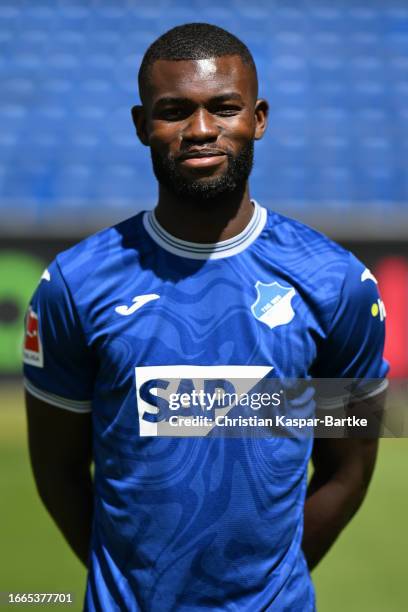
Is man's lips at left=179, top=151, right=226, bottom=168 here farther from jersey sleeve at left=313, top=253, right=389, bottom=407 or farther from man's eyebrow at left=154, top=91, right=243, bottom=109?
jersey sleeve at left=313, top=253, right=389, bottom=407

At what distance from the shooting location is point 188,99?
1.78 metres

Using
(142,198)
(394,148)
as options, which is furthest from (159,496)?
(394,148)

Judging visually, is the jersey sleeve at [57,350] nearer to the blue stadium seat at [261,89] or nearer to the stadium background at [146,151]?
the stadium background at [146,151]

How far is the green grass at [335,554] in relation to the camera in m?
3.95

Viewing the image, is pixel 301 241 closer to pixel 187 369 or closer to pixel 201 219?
pixel 201 219

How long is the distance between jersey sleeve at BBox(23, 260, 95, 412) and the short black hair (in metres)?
0.47

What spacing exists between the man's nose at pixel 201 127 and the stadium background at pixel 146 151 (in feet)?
12.5

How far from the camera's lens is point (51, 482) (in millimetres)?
2111

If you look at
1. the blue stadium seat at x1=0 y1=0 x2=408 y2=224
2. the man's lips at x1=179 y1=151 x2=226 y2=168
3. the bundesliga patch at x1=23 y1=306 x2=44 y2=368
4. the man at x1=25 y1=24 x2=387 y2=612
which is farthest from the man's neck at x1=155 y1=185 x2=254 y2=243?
the blue stadium seat at x1=0 y1=0 x2=408 y2=224

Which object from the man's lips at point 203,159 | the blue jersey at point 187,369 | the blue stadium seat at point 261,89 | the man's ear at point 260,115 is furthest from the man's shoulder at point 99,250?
the blue stadium seat at point 261,89

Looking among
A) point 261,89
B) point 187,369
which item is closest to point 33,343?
point 187,369

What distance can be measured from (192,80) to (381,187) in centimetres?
863

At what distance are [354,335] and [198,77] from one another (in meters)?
0.63

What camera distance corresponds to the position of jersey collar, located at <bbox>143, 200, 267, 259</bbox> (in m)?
1.87
